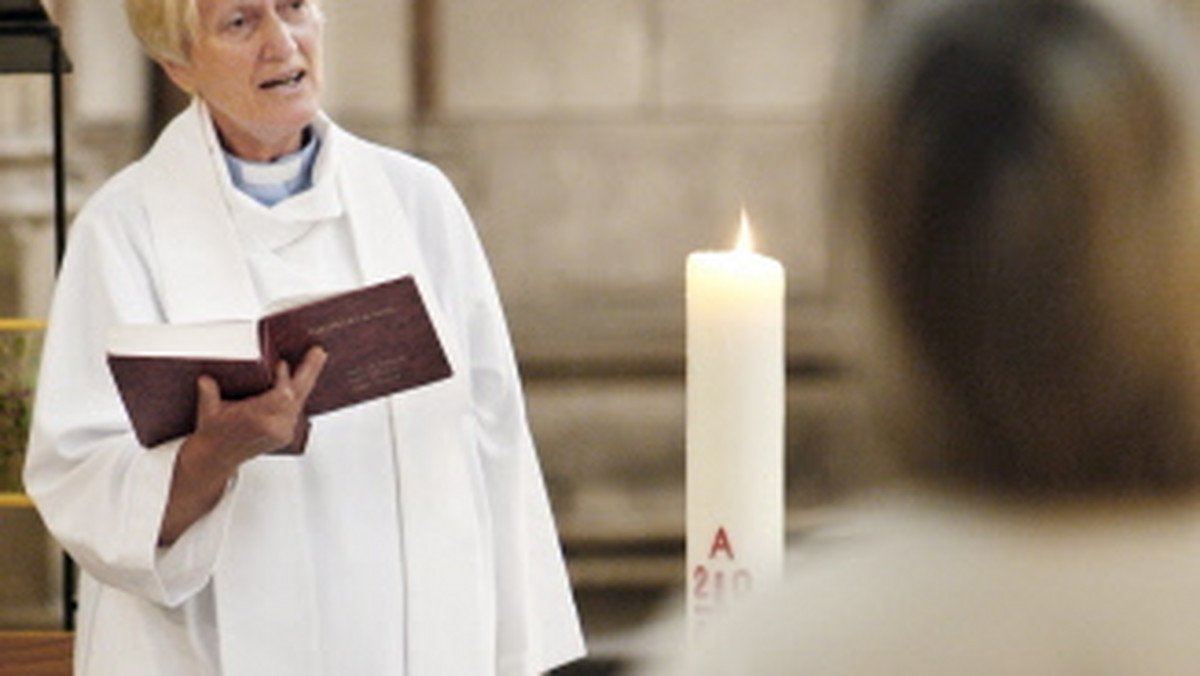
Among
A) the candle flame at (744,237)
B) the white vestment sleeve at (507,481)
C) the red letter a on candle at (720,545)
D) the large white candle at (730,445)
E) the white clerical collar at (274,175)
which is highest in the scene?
the candle flame at (744,237)

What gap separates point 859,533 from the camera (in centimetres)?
34

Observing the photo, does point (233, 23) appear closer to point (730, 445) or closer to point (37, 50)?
point (730, 445)

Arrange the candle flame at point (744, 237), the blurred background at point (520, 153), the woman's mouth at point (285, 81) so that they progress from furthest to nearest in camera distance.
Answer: the blurred background at point (520, 153)
the woman's mouth at point (285, 81)
the candle flame at point (744, 237)

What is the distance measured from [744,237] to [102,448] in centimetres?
122

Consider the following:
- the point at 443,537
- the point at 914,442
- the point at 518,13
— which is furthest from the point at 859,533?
the point at 518,13

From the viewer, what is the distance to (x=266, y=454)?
1767 mm

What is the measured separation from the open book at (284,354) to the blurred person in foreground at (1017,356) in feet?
4.29

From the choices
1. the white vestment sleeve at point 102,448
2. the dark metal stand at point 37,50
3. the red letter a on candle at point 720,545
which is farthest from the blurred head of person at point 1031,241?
the dark metal stand at point 37,50

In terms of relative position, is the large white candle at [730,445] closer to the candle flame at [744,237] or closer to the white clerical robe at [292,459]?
the candle flame at [744,237]

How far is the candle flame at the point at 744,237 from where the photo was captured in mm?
636

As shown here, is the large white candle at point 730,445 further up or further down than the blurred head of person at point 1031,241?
further down

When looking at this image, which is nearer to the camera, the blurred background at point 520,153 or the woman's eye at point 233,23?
the woman's eye at point 233,23

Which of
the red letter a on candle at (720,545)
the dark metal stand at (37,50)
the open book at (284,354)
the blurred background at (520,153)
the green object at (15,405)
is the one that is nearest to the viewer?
the red letter a on candle at (720,545)

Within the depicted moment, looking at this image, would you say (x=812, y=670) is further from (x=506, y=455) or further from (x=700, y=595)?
(x=506, y=455)
